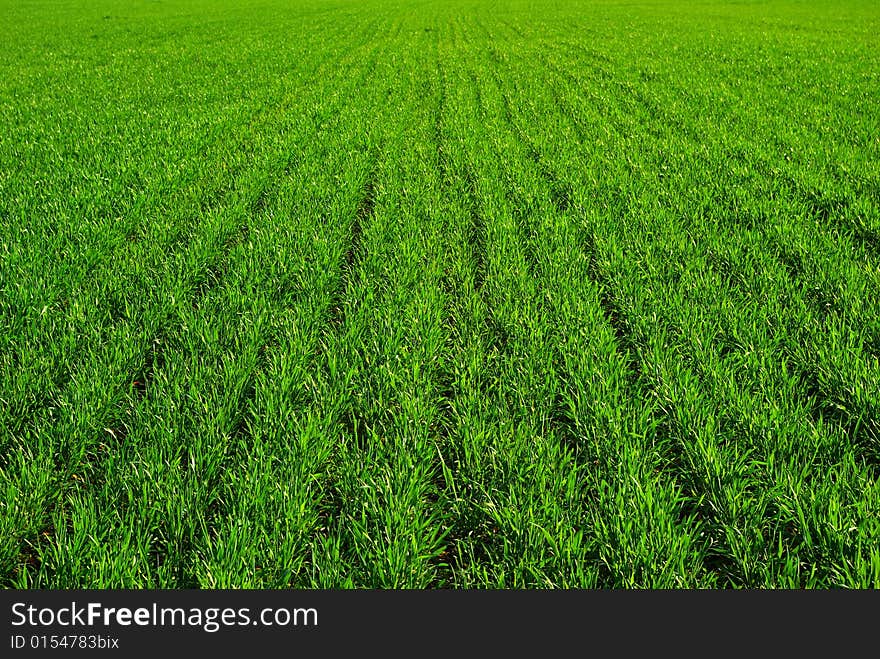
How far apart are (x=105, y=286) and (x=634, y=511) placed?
→ 3429 millimetres

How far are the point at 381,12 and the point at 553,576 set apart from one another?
39.2 meters

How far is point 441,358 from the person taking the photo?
3100 millimetres

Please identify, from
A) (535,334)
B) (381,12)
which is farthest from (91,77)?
(381,12)

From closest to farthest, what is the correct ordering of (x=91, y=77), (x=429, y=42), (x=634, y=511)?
1. (x=634, y=511)
2. (x=91, y=77)
3. (x=429, y=42)

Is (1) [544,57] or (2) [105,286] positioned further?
(1) [544,57]

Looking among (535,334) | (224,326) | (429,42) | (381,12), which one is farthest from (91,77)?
(381,12)

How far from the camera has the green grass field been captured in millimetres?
1976

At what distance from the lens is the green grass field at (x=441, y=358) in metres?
1.98

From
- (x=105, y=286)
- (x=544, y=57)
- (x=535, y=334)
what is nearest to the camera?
(x=535, y=334)

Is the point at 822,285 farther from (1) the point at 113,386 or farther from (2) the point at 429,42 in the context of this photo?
(2) the point at 429,42

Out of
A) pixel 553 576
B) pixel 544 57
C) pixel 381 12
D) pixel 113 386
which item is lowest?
pixel 553 576

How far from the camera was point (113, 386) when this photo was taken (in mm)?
2740

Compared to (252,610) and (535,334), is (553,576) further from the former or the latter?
(535,334)

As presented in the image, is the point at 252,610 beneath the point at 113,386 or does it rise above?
beneath
